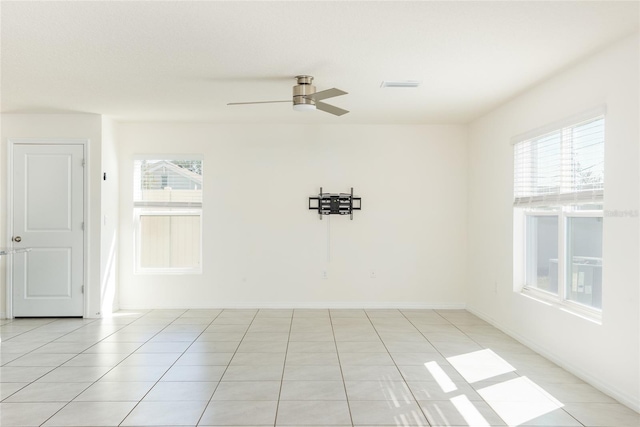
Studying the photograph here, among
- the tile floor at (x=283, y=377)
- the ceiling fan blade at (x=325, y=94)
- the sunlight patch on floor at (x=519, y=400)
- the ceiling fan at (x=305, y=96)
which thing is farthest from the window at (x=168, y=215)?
the sunlight patch on floor at (x=519, y=400)

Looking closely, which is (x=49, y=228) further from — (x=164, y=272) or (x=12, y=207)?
(x=164, y=272)

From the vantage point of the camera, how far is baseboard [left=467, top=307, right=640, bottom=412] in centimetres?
315

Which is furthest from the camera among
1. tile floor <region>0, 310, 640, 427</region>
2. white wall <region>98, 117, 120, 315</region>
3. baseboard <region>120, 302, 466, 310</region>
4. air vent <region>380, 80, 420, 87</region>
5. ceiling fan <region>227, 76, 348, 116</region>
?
baseboard <region>120, 302, 466, 310</region>

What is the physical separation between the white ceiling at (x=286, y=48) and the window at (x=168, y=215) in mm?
1367

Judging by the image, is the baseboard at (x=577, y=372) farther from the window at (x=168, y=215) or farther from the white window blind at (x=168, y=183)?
the white window blind at (x=168, y=183)

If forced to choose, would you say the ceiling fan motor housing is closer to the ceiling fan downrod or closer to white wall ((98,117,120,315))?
the ceiling fan downrod

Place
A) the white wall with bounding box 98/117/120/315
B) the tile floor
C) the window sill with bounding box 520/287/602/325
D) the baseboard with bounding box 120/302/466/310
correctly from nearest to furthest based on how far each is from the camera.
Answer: the tile floor → the window sill with bounding box 520/287/602/325 → the white wall with bounding box 98/117/120/315 → the baseboard with bounding box 120/302/466/310

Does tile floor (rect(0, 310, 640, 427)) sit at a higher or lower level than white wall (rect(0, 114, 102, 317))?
lower

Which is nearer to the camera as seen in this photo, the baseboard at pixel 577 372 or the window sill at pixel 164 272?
the baseboard at pixel 577 372

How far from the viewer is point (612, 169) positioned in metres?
3.37

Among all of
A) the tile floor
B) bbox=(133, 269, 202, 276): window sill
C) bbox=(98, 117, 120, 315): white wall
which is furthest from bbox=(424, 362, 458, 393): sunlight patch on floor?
bbox=(98, 117, 120, 315): white wall

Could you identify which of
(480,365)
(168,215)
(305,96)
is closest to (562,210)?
(480,365)

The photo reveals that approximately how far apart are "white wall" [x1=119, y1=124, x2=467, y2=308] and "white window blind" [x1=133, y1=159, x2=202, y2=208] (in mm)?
133

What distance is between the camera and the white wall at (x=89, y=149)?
19.2 feet
